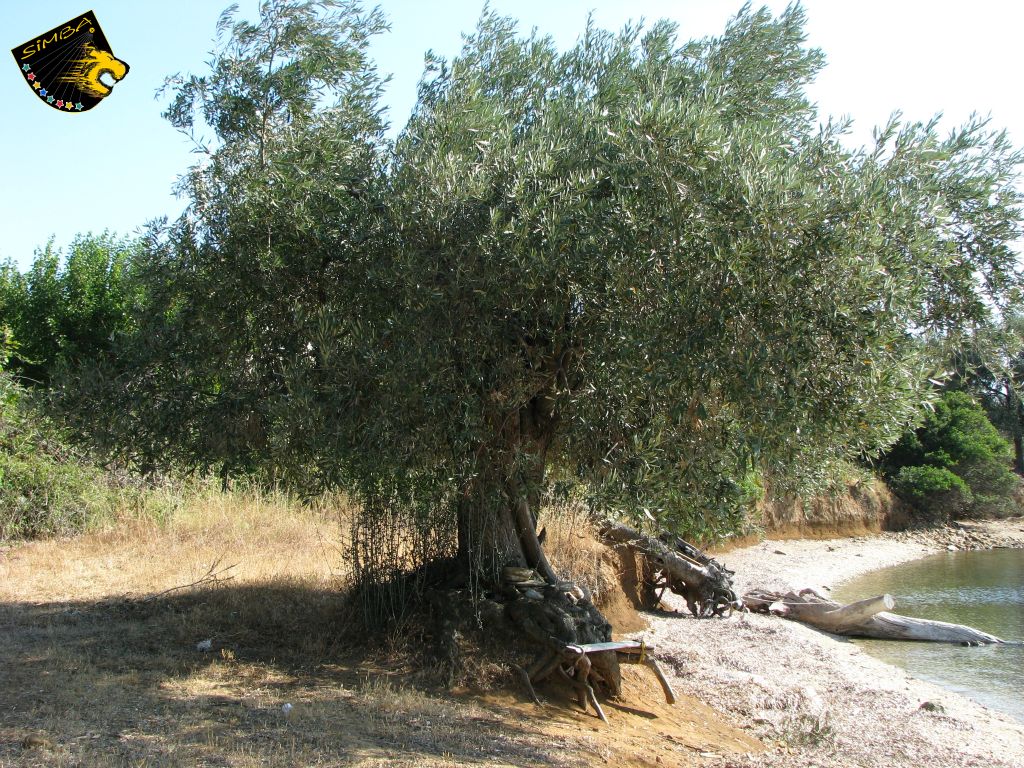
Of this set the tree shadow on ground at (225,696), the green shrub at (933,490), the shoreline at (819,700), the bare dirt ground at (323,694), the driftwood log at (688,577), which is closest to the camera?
the tree shadow on ground at (225,696)

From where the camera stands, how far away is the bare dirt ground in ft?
22.7

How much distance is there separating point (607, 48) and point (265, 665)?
776 cm

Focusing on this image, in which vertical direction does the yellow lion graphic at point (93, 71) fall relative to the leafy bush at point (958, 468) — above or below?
above

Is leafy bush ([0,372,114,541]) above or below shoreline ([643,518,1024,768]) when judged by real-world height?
above

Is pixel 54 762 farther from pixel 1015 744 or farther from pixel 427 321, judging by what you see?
pixel 1015 744

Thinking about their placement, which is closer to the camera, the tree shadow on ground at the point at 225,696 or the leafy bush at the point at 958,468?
the tree shadow on ground at the point at 225,696

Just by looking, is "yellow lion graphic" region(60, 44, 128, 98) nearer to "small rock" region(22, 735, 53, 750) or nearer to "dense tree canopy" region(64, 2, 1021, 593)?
"dense tree canopy" region(64, 2, 1021, 593)

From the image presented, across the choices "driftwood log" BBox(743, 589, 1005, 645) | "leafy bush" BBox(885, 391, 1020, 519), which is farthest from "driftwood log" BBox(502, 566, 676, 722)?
"leafy bush" BBox(885, 391, 1020, 519)

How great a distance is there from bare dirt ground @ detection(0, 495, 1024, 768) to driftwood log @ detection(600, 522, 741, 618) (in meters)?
0.44

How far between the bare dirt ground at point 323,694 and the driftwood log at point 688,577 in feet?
1.44

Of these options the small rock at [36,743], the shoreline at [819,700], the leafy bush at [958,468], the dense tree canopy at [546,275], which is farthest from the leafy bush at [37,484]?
the leafy bush at [958,468]

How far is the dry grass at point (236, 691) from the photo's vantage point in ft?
21.9

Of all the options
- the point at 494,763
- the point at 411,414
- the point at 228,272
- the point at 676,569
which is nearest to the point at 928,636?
the point at 676,569

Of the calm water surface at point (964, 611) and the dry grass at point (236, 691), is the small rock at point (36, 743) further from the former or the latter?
the calm water surface at point (964, 611)
